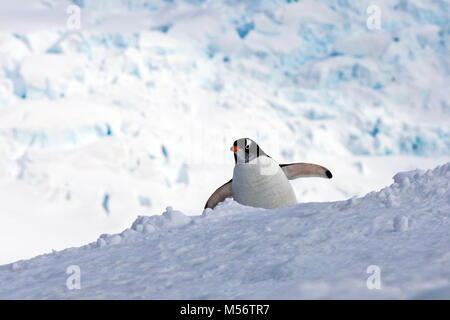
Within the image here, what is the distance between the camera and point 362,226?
237cm

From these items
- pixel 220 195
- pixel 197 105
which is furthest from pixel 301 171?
pixel 197 105

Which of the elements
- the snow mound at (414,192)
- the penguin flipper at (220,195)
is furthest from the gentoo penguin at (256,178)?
the snow mound at (414,192)

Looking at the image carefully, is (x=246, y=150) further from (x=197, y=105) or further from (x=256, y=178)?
(x=197, y=105)

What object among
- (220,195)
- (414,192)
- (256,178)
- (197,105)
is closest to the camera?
(414,192)

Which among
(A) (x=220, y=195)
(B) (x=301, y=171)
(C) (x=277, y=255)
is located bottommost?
(C) (x=277, y=255)

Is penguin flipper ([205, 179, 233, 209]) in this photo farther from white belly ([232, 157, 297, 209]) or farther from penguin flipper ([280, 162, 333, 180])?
penguin flipper ([280, 162, 333, 180])

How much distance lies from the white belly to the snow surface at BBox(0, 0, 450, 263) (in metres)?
19.7

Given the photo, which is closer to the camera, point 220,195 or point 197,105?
point 220,195

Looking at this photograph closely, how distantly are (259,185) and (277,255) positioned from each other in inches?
100

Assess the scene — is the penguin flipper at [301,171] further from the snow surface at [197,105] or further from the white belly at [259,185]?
the snow surface at [197,105]

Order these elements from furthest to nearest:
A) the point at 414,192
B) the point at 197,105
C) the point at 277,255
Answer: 1. the point at 197,105
2. the point at 414,192
3. the point at 277,255

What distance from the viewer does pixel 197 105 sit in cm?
3039
